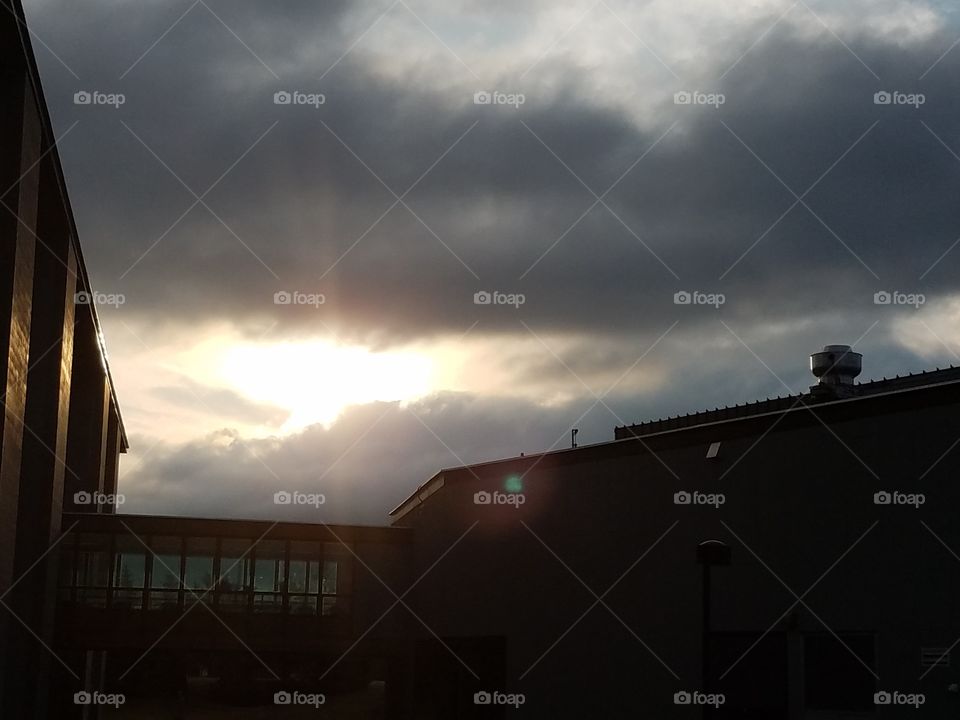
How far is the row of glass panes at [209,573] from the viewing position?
32312 millimetres

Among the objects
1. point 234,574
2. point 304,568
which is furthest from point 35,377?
point 304,568

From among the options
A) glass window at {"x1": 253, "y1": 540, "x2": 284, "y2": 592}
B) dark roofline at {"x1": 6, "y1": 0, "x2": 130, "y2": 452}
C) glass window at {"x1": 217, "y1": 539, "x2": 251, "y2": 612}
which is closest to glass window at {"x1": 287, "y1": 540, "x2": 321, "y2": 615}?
glass window at {"x1": 253, "y1": 540, "x2": 284, "y2": 592}

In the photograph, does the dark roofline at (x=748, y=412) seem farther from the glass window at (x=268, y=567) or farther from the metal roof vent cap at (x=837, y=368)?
the glass window at (x=268, y=567)

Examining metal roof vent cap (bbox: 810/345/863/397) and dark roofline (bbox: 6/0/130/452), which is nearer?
dark roofline (bbox: 6/0/130/452)

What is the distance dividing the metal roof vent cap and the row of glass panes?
52.0 ft

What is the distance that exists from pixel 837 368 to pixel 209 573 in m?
19.9

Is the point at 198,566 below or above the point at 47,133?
below

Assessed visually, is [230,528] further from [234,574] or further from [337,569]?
[337,569]

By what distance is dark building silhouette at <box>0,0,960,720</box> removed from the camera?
17453 millimetres

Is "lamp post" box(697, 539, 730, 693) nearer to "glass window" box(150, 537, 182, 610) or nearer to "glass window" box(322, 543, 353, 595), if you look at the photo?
"glass window" box(322, 543, 353, 595)

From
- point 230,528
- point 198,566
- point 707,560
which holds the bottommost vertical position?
point 707,560

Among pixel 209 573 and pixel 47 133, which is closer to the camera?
pixel 47 133

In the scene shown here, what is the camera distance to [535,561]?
26.1m

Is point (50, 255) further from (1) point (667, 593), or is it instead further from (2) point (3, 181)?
(1) point (667, 593)
